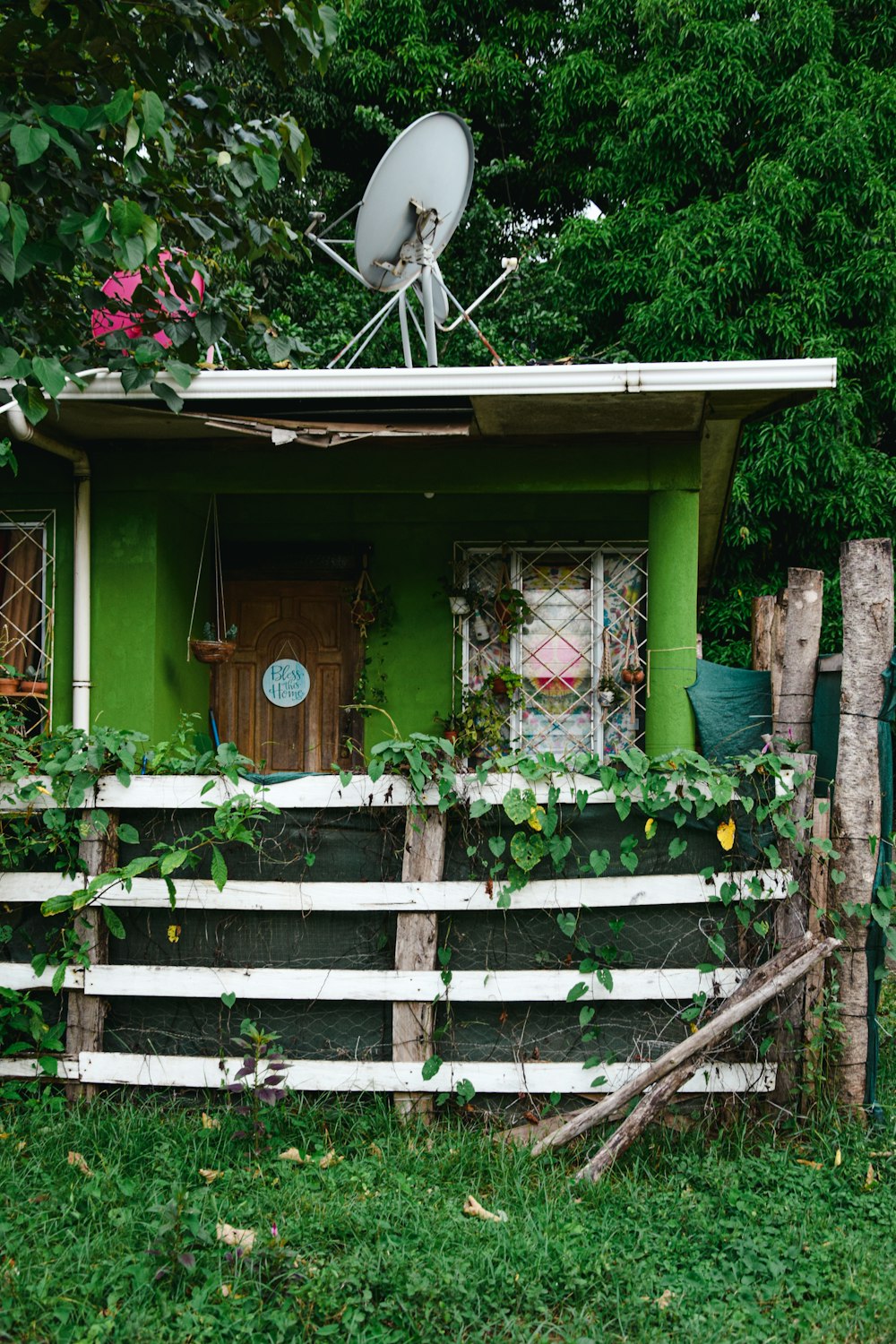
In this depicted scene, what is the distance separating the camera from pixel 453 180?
6188mm

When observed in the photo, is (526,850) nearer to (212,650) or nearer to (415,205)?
(212,650)

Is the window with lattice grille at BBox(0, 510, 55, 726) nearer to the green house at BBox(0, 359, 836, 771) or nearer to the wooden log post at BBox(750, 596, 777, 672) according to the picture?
the green house at BBox(0, 359, 836, 771)

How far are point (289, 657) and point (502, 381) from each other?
259cm

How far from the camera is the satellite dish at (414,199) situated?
19.2ft

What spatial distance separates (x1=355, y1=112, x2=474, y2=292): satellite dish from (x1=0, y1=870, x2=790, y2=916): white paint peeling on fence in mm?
4016

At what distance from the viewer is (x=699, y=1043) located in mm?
3406

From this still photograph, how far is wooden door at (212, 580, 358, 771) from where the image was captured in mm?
6664

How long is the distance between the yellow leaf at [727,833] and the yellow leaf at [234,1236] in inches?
75.6

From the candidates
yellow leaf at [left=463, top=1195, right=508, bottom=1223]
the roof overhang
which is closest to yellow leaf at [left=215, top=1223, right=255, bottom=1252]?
yellow leaf at [left=463, top=1195, right=508, bottom=1223]

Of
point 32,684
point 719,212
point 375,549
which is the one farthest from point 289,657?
point 719,212

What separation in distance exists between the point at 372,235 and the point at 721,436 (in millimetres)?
2334

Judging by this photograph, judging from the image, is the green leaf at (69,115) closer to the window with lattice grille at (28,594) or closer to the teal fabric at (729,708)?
the window with lattice grille at (28,594)

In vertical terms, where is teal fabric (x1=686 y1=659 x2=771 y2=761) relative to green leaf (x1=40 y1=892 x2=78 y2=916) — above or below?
above

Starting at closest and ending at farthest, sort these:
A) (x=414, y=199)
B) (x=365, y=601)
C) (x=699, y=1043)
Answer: (x=699, y=1043)
(x=414, y=199)
(x=365, y=601)
